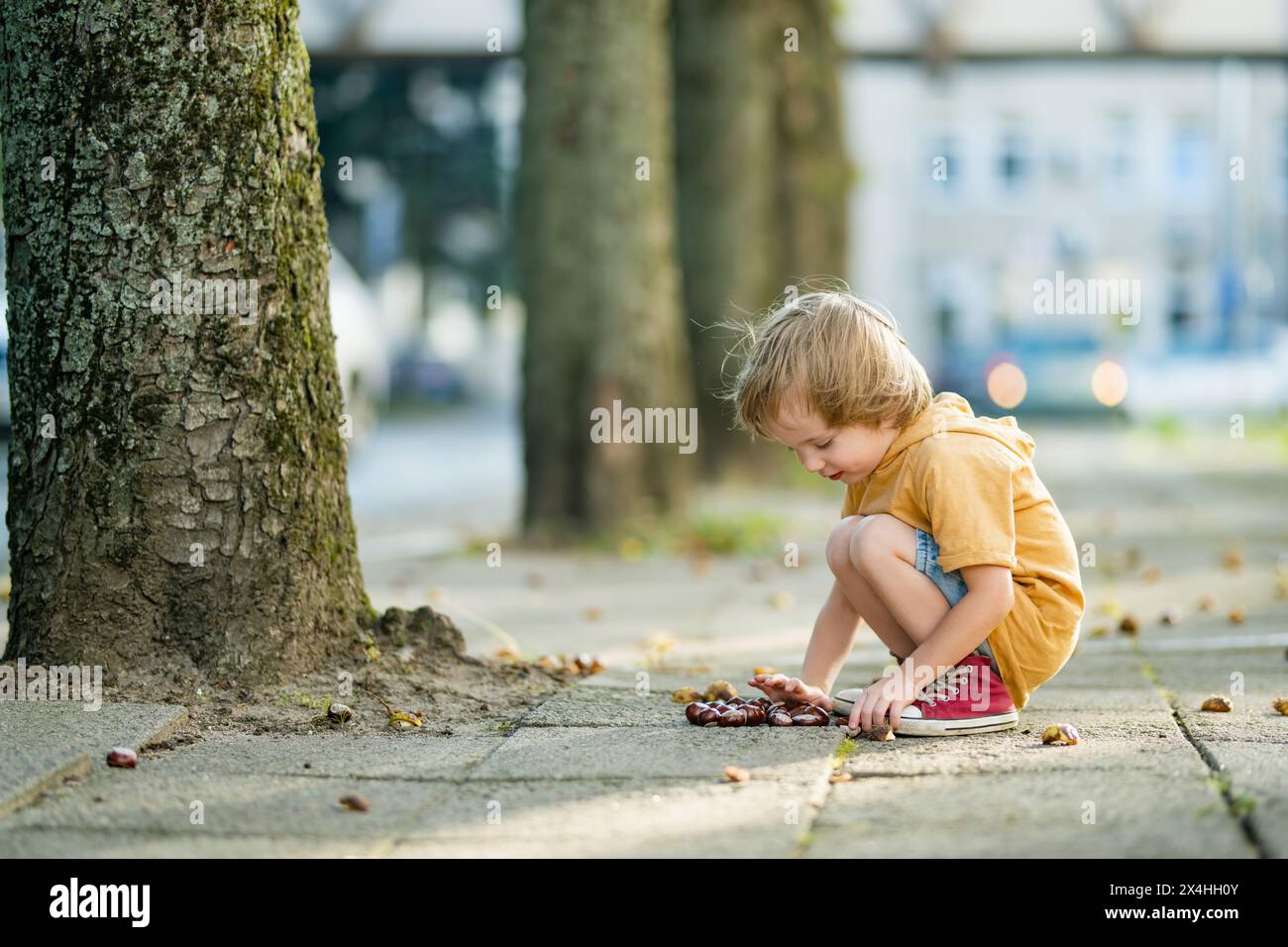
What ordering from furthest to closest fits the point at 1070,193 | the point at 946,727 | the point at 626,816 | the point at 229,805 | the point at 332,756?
the point at 1070,193 → the point at 946,727 → the point at 332,756 → the point at 229,805 → the point at 626,816

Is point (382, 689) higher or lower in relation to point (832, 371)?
lower

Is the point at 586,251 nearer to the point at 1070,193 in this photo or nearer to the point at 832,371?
the point at 832,371

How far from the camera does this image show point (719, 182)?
12.5 meters

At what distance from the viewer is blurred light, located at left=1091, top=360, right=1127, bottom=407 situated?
1106 inches

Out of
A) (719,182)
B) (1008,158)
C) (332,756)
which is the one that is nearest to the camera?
(332,756)

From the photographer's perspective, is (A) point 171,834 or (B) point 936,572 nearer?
(A) point 171,834

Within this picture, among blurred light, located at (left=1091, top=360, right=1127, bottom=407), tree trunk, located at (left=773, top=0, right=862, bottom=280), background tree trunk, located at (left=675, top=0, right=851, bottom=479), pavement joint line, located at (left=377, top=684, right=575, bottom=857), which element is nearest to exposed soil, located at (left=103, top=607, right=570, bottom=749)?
pavement joint line, located at (left=377, top=684, right=575, bottom=857)

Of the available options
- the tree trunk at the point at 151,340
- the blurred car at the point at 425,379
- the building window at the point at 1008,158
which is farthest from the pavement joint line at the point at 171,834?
the building window at the point at 1008,158

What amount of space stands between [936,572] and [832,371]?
51 centimetres

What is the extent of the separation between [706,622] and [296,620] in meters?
2.57

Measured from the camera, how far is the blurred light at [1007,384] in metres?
28.2

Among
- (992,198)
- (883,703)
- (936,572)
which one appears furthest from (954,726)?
(992,198)

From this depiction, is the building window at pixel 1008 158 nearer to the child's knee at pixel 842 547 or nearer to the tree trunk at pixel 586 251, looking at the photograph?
the tree trunk at pixel 586 251

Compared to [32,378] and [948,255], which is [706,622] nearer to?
[32,378]
